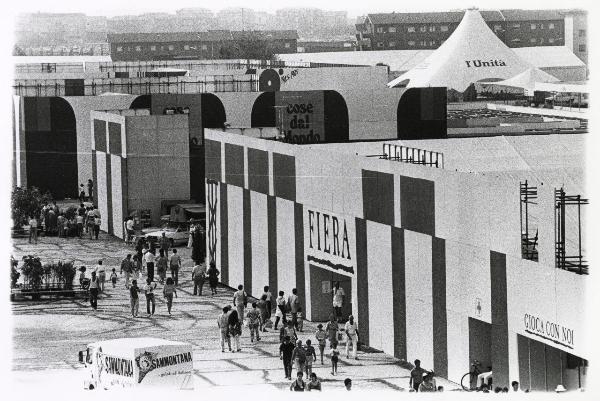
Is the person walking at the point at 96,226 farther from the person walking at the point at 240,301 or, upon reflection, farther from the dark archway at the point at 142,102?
the person walking at the point at 240,301

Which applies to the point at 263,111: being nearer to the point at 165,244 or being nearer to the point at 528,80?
the point at 165,244

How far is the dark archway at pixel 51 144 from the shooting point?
5059cm

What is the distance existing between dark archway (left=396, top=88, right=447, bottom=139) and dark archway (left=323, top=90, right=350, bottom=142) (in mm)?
2547

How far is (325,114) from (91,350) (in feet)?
72.7

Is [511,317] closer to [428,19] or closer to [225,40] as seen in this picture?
[428,19]

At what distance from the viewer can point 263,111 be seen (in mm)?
49562

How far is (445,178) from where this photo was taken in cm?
2222

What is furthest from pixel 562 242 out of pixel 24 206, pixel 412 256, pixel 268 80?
pixel 268 80

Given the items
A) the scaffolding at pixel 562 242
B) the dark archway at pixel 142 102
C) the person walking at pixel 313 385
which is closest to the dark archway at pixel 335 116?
the dark archway at pixel 142 102

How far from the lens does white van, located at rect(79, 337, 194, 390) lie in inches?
723

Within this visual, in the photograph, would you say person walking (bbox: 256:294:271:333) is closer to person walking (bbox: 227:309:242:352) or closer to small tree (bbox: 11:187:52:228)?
person walking (bbox: 227:309:242:352)

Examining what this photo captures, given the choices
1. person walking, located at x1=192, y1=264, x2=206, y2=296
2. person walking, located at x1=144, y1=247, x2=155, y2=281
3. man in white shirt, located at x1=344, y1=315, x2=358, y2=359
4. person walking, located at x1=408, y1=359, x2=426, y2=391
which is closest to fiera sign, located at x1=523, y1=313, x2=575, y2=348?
person walking, located at x1=408, y1=359, x2=426, y2=391

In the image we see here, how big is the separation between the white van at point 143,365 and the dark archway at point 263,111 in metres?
30.3

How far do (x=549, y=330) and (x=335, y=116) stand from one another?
23.3 meters
